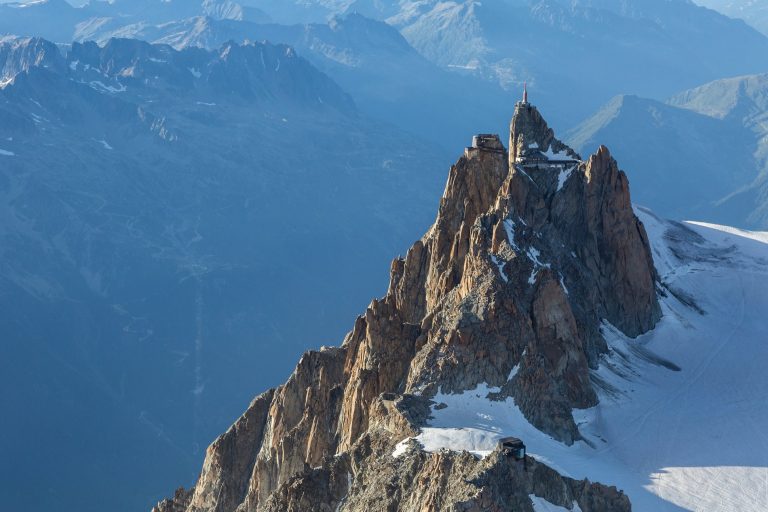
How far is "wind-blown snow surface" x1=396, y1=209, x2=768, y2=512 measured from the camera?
11112cm

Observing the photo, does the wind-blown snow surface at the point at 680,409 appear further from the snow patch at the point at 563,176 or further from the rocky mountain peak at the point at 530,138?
the rocky mountain peak at the point at 530,138

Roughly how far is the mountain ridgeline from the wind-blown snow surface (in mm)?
2550

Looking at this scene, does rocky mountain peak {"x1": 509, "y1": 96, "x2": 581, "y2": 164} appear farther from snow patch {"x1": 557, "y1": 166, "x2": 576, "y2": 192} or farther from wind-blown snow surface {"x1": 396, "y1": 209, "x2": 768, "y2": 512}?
wind-blown snow surface {"x1": 396, "y1": 209, "x2": 768, "y2": 512}

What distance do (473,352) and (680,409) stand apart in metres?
28.9

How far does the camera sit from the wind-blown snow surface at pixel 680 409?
111125 millimetres

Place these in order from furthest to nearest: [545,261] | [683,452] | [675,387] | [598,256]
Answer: [598,256], [675,387], [545,261], [683,452]

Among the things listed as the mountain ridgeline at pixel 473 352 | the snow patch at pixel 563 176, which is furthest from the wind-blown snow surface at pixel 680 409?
the snow patch at pixel 563 176

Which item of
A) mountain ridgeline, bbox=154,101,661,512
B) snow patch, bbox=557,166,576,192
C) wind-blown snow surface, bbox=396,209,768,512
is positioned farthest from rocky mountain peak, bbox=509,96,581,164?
wind-blown snow surface, bbox=396,209,768,512

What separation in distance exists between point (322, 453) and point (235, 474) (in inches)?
852

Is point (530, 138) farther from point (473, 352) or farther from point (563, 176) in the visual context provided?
point (473, 352)

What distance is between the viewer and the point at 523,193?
479 ft

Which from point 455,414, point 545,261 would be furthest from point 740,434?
point 455,414

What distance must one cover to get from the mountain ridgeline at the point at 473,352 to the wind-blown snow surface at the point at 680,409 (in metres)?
2.55

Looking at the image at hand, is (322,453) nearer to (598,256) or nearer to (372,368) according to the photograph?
(372,368)
